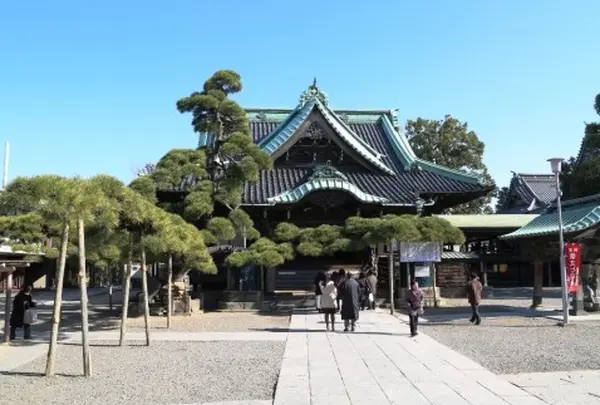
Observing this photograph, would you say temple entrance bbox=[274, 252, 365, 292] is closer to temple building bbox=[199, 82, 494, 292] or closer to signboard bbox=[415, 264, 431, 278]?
temple building bbox=[199, 82, 494, 292]

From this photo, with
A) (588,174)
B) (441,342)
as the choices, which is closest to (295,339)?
(441,342)

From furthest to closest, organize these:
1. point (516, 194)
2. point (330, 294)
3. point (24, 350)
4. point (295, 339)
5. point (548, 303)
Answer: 1. point (516, 194)
2. point (548, 303)
3. point (330, 294)
4. point (295, 339)
5. point (24, 350)

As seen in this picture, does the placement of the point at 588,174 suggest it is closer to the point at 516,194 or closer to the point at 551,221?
the point at 551,221

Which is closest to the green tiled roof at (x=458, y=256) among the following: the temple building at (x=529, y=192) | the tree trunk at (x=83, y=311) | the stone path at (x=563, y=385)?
the temple building at (x=529, y=192)

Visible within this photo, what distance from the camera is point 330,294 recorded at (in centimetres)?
1650

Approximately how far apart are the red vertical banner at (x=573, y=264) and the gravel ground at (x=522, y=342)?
1.34 m

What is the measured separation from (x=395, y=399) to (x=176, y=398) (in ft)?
10.5

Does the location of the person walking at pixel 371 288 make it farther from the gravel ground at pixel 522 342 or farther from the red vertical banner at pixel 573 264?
the red vertical banner at pixel 573 264

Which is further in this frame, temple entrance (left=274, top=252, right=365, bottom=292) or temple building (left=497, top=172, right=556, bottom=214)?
temple building (left=497, top=172, right=556, bottom=214)

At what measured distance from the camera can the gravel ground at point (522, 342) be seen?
35.5ft

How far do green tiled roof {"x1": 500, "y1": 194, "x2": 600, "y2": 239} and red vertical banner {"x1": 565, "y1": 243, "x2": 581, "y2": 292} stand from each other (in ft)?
2.54

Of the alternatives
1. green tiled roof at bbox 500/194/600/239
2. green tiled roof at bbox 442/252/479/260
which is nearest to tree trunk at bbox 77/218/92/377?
green tiled roof at bbox 500/194/600/239

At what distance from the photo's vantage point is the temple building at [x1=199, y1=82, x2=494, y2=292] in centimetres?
2388

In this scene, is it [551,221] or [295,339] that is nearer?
[295,339]
